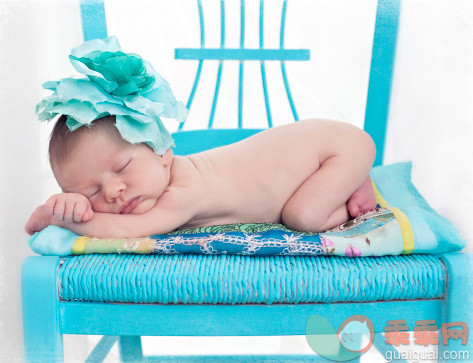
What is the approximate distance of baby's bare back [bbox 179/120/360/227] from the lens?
3.34 ft

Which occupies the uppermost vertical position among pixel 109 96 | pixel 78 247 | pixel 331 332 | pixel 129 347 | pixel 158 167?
pixel 109 96

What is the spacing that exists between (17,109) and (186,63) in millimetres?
481

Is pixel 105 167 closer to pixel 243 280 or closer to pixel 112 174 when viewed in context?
pixel 112 174

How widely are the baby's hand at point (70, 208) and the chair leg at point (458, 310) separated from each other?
1.92ft

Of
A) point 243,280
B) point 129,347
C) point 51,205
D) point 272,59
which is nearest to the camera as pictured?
point 243,280

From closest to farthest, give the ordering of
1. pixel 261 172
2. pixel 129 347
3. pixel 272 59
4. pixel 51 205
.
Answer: pixel 51 205 < pixel 261 172 < pixel 129 347 < pixel 272 59

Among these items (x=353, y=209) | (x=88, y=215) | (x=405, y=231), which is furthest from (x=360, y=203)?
(x=88, y=215)

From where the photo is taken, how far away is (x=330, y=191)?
1.00 metres

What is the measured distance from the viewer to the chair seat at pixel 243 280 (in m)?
0.81

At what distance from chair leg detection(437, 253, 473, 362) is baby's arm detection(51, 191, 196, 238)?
0.45m

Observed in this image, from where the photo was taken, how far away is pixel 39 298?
0.83 m

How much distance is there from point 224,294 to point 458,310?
359 millimetres

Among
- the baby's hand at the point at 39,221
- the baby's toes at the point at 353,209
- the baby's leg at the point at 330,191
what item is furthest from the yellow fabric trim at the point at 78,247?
the baby's toes at the point at 353,209

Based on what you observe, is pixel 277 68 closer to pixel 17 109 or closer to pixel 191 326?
pixel 17 109
